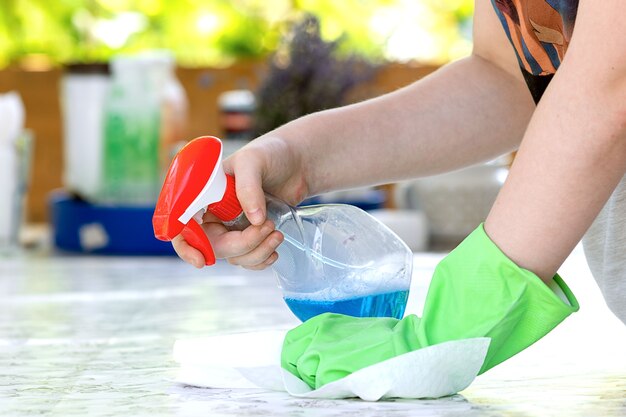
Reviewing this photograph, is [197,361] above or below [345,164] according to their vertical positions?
below

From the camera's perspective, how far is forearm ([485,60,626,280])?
2.25 feet

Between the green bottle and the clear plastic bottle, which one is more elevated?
the clear plastic bottle

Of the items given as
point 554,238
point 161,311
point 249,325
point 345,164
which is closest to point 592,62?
point 554,238

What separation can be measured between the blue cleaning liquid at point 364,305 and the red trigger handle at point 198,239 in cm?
15

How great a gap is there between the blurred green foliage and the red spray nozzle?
2.86m

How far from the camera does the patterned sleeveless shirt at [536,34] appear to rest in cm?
85

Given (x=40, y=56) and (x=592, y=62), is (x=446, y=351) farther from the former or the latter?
(x=40, y=56)

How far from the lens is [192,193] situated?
31.3 inches

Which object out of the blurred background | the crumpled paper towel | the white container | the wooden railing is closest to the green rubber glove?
the crumpled paper towel

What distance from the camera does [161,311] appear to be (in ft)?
4.47

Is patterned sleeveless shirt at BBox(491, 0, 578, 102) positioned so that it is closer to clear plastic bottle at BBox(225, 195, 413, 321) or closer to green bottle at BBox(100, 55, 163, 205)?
clear plastic bottle at BBox(225, 195, 413, 321)

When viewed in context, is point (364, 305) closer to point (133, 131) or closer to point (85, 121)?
point (133, 131)

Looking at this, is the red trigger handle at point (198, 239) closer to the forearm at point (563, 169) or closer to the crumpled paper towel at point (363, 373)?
the crumpled paper towel at point (363, 373)

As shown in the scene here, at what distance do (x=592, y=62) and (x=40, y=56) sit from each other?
3.29 metres
